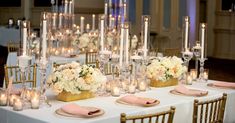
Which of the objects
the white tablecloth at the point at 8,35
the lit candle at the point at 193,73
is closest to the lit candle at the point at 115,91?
the lit candle at the point at 193,73

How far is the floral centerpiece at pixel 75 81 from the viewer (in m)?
3.62

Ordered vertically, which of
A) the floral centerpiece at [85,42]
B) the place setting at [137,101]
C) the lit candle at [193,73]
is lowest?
the place setting at [137,101]

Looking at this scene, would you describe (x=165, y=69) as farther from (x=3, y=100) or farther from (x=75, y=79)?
(x=3, y=100)

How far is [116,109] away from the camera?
3.52m

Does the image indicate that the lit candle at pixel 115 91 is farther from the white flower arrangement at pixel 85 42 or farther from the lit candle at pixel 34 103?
the white flower arrangement at pixel 85 42

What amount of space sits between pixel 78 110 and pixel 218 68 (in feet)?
28.3

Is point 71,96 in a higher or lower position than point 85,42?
lower

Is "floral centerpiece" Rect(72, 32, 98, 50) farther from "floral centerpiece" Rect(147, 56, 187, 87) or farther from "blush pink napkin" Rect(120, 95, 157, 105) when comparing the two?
"blush pink napkin" Rect(120, 95, 157, 105)

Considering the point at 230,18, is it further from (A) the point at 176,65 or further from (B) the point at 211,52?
(A) the point at 176,65

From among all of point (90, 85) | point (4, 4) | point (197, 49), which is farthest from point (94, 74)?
point (4, 4)

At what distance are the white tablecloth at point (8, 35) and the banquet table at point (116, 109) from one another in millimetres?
8507

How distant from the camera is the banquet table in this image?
322 centimetres

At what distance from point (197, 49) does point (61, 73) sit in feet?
5.18

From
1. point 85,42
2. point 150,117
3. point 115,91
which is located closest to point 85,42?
point 85,42
